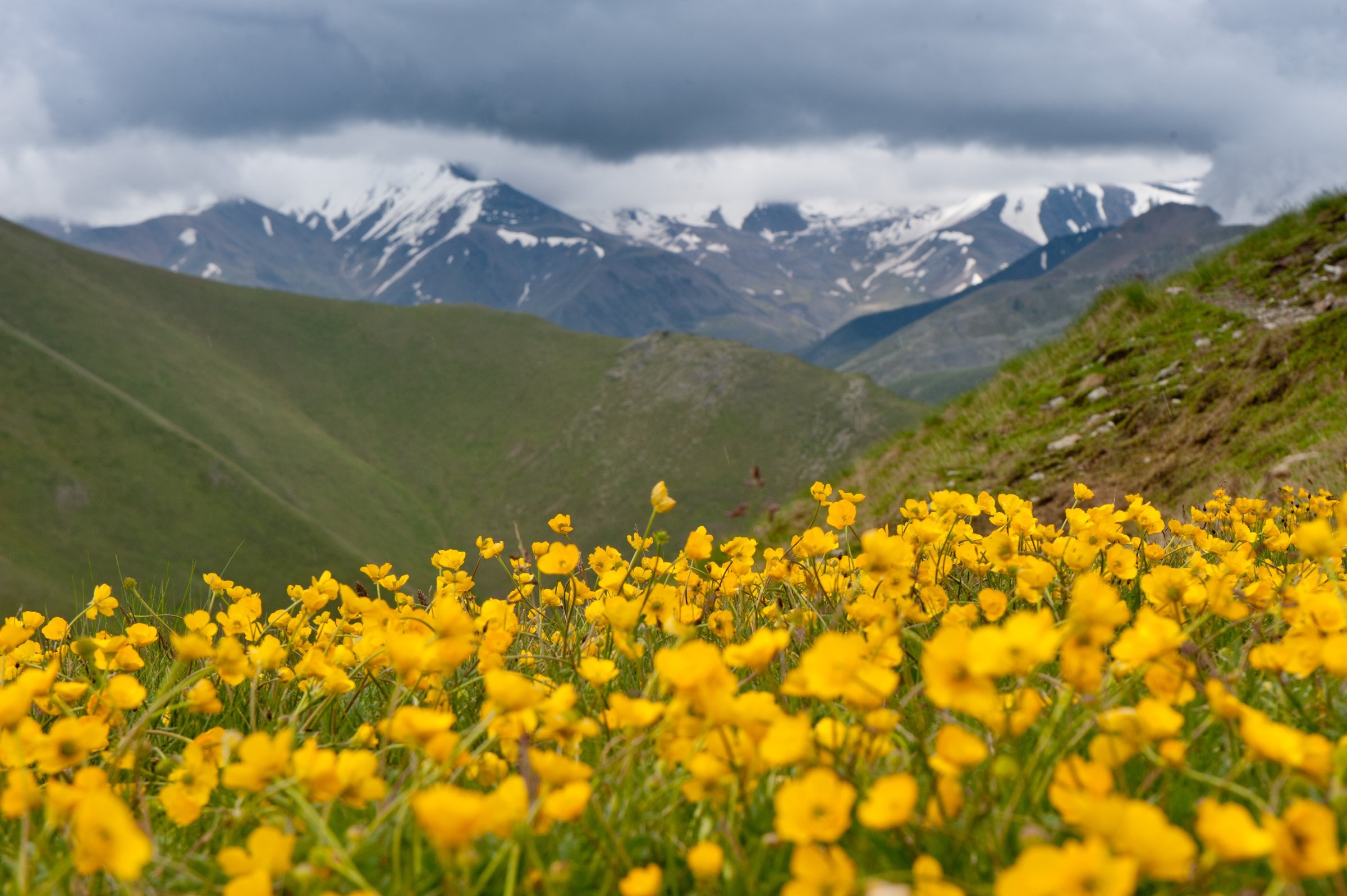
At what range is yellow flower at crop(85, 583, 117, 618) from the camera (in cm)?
378

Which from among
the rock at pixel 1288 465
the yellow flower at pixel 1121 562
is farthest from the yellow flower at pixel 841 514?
the rock at pixel 1288 465

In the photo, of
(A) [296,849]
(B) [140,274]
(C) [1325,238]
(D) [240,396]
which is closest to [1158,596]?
(A) [296,849]

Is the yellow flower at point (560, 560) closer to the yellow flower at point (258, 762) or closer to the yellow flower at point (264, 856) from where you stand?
the yellow flower at point (258, 762)

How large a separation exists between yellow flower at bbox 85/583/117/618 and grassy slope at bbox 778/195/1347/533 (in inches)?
274

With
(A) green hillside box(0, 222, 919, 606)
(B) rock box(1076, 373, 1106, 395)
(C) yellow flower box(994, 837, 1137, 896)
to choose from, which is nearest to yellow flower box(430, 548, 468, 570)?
(C) yellow flower box(994, 837, 1137, 896)

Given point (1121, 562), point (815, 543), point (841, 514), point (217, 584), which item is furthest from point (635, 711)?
point (217, 584)

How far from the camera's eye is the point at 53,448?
120062 millimetres

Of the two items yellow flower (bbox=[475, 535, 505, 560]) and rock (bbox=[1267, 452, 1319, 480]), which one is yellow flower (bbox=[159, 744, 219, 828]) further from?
rock (bbox=[1267, 452, 1319, 480])

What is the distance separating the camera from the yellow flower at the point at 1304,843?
3.84ft

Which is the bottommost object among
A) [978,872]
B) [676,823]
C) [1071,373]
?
[1071,373]

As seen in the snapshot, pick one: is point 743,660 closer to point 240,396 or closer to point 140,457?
point 140,457

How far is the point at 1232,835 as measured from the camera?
1185 millimetres

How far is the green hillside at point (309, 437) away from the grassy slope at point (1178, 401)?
316 feet

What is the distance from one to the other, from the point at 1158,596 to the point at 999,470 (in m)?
8.19
